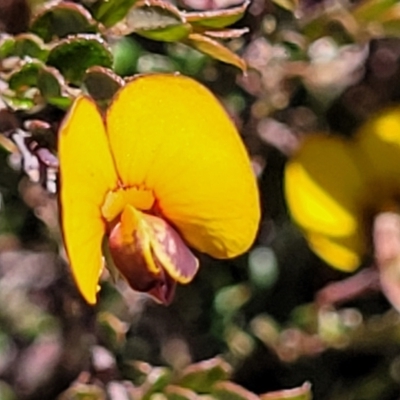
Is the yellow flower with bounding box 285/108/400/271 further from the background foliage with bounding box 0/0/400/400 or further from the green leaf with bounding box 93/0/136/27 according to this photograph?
the green leaf with bounding box 93/0/136/27

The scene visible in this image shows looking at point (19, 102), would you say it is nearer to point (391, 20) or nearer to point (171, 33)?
point (171, 33)

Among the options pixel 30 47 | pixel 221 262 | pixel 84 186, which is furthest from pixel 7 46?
pixel 221 262

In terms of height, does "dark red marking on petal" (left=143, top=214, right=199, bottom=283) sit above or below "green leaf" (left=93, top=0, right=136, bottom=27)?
A: below

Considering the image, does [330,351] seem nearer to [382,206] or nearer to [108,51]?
[382,206]

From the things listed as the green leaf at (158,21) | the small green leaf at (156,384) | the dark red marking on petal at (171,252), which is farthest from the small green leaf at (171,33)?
the small green leaf at (156,384)

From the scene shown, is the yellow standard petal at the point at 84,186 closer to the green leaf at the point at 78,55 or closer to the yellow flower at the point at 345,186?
the green leaf at the point at 78,55

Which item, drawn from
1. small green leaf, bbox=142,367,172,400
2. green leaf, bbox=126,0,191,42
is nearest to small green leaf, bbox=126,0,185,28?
green leaf, bbox=126,0,191,42
